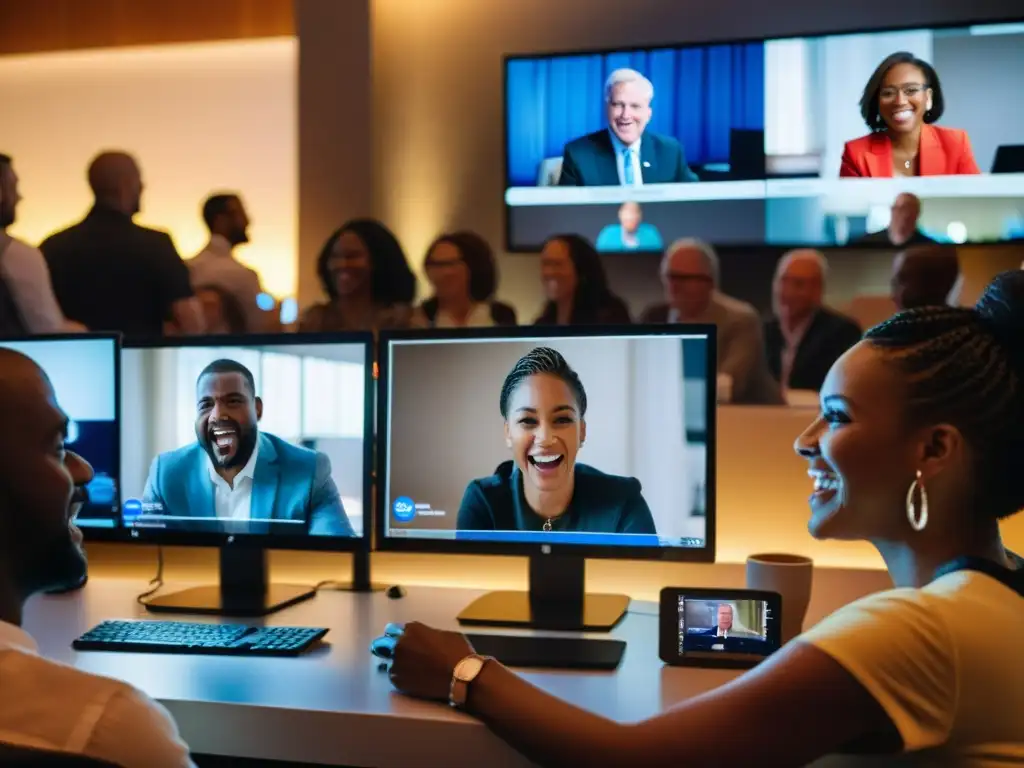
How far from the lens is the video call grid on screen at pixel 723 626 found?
131cm

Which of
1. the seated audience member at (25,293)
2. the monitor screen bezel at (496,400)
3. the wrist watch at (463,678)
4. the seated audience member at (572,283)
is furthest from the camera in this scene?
the seated audience member at (572,283)

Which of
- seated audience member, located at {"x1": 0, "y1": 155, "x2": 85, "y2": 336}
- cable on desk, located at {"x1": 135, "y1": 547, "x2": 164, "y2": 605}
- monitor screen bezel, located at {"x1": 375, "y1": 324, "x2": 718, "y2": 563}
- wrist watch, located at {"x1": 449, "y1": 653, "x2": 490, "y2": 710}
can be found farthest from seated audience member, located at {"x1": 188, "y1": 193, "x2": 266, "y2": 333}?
wrist watch, located at {"x1": 449, "y1": 653, "x2": 490, "y2": 710}

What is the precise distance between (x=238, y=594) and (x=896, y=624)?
118 cm

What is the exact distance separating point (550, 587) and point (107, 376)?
2.71 feet

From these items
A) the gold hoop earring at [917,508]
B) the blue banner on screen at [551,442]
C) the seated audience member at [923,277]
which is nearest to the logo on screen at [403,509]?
the blue banner on screen at [551,442]

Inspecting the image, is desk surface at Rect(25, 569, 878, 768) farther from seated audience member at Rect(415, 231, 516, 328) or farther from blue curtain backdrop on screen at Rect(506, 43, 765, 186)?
blue curtain backdrop on screen at Rect(506, 43, 765, 186)

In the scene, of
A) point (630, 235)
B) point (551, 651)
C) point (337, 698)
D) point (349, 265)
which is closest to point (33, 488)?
point (337, 698)

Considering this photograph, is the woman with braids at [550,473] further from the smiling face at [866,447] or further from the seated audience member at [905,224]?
the seated audience member at [905,224]

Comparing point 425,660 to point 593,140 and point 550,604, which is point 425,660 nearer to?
point 550,604

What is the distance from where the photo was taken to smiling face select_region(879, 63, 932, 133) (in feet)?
13.2

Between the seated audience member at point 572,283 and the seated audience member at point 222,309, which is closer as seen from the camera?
the seated audience member at point 572,283

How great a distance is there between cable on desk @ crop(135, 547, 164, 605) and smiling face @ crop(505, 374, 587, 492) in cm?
69

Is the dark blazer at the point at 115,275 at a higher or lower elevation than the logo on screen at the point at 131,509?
higher

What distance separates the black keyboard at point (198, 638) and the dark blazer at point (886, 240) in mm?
3371
